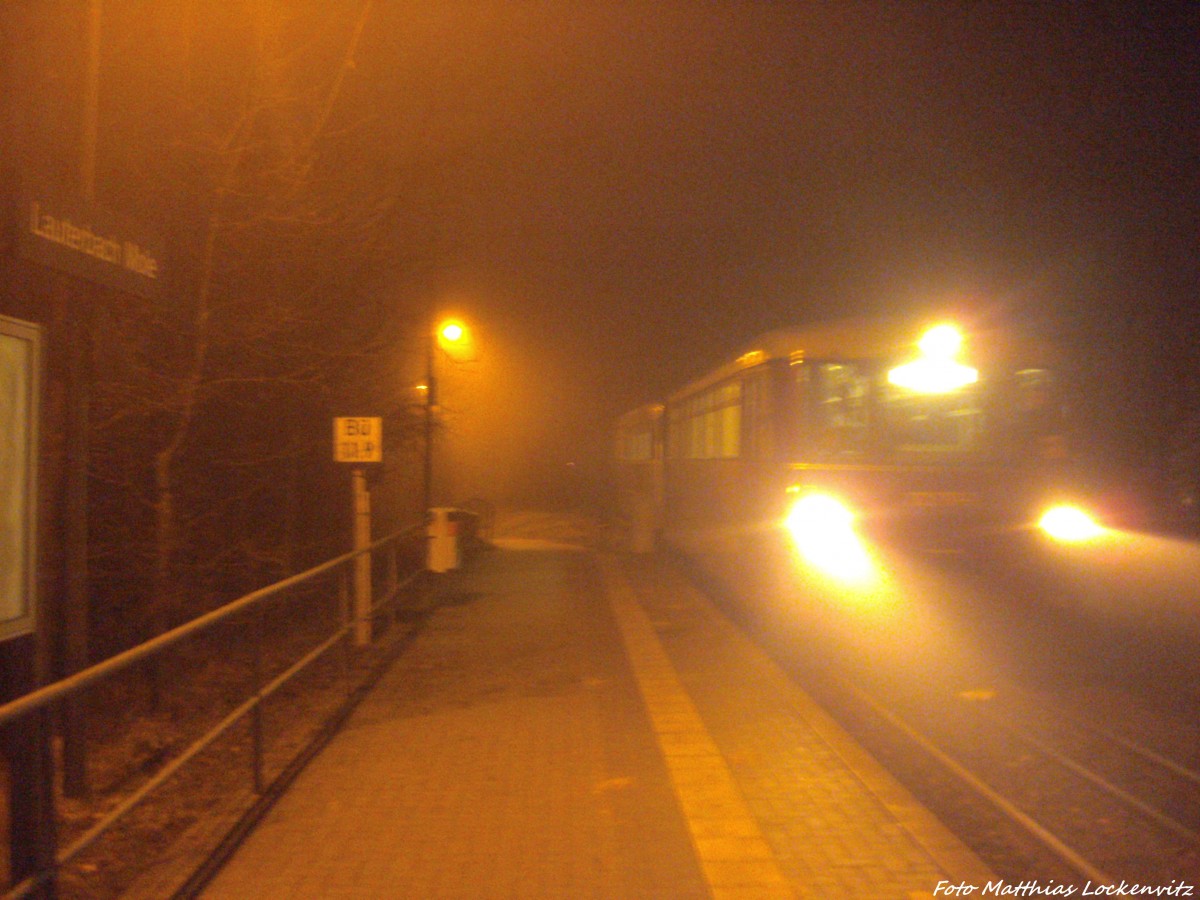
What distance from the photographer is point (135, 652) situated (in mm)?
4395

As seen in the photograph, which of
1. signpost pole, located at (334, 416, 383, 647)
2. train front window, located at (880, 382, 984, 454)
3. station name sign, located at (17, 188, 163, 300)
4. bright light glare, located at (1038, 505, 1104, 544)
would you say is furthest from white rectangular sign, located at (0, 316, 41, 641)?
bright light glare, located at (1038, 505, 1104, 544)

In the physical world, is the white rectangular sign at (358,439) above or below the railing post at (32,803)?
above

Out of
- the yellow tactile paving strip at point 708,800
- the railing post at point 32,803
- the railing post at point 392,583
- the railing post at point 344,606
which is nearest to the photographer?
the railing post at point 32,803

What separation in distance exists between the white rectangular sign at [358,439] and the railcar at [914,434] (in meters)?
3.91

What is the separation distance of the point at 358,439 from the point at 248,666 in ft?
13.8

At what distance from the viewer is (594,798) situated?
5730 millimetres

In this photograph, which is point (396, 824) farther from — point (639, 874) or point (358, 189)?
point (358, 189)

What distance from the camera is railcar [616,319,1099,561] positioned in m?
10.9

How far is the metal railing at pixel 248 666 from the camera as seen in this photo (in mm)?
3781

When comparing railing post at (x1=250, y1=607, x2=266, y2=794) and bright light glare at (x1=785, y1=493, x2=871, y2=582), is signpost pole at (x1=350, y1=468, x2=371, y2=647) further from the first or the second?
bright light glare at (x1=785, y1=493, x2=871, y2=582)

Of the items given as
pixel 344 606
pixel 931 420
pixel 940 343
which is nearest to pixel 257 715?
pixel 344 606

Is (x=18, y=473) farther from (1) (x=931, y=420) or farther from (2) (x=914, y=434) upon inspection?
(1) (x=931, y=420)

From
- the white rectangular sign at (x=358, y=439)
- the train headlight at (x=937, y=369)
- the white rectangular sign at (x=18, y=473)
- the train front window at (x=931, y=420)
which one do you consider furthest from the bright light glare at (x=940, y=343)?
the white rectangular sign at (x=18, y=473)

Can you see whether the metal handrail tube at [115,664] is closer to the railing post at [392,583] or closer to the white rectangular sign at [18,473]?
the white rectangular sign at [18,473]
